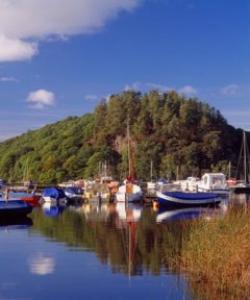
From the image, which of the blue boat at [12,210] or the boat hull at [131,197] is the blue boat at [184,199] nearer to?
the boat hull at [131,197]

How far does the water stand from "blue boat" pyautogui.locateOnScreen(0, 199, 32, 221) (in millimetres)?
11489

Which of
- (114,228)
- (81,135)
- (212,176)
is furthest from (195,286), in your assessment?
(81,135)

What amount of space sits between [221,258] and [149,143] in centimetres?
12375

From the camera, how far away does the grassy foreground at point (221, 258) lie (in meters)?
20.3

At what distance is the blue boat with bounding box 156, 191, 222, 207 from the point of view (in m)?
75.4

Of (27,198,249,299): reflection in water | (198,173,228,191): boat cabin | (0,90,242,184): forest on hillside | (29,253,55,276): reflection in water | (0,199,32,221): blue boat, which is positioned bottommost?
(29,253,55,276): reflection in water

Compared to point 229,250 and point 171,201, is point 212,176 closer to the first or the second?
point 171,201

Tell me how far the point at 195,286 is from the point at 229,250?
5.69 ft

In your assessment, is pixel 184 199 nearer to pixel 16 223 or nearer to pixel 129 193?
pixel 129 193

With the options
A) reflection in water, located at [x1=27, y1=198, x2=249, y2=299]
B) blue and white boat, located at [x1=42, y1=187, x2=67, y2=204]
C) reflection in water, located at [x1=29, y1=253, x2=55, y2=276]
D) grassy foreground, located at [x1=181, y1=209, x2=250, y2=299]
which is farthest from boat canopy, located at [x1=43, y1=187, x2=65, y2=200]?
grassy foreground, located at [x1=181, y1=209, x2=250, y2=299]

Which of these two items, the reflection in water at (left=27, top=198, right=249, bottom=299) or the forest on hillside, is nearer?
the reflection in water at (left=27, top=198, right=249, bottom=299)

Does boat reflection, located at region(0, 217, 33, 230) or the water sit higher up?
boat reflection, located at region(0, 217, 33, 230)

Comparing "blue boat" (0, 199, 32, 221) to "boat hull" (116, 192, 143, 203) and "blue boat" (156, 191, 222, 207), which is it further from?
"boat hull" (116, 192, 143, 203)

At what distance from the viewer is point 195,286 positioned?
70.9 ft
